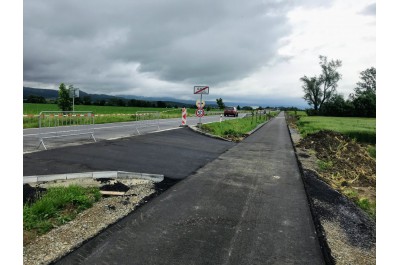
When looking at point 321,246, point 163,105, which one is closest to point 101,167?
point 321,246

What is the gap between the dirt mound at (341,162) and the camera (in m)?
9.88

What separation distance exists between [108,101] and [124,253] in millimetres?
104136

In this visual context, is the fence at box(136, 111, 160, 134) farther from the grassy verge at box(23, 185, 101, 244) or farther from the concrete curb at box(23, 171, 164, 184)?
the grassy verge at box(23, 185, 101, 244)

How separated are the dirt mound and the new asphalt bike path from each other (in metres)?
3.02

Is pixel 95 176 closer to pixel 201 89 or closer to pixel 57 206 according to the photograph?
pixel 57 206

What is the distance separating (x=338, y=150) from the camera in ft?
51.1

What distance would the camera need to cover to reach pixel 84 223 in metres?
4.86

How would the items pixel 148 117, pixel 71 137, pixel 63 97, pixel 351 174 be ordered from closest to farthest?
pixel 351 174 → pixel 71 137 → pixel 148 117 → pixel 63 97

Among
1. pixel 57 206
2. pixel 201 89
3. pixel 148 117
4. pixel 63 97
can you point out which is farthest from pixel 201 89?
pixel 63 97

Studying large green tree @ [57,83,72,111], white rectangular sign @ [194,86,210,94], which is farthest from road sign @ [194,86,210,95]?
large green tree @ [57,83,72,111]

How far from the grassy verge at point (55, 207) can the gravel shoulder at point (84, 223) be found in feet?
0.46

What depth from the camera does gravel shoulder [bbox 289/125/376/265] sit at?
426 centimetres

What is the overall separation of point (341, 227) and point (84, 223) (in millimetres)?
4504

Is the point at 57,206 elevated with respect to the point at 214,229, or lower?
elevated
